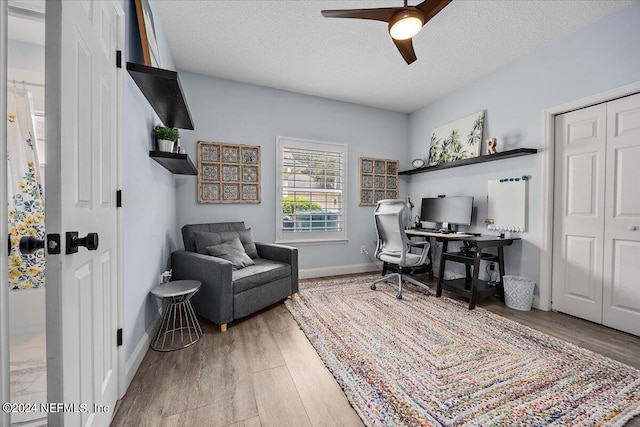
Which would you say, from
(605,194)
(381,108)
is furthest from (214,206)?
(605,194)

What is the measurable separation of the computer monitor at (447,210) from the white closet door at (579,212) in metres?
0.88

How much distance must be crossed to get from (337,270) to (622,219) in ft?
10.3

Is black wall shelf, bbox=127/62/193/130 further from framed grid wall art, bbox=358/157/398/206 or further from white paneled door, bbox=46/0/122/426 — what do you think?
framed grid wall art, bbox=358/157/398/206

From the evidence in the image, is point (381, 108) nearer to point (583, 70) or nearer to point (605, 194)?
point (583, 70)

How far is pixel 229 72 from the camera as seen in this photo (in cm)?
332

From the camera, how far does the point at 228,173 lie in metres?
3.54

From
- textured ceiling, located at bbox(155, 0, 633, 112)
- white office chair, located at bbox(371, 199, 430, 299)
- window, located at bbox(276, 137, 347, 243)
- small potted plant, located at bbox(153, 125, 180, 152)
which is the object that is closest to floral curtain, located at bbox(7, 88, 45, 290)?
small potted plant, located at bbox(153, 125, 180, 152)

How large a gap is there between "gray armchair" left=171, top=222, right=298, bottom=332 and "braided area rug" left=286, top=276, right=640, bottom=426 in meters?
0.38

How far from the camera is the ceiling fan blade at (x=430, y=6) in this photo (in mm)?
1747

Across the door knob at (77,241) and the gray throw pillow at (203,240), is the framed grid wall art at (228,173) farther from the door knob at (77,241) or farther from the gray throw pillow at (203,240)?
the door knob at (77,241)

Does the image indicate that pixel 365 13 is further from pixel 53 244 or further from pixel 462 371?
pixel 462 371

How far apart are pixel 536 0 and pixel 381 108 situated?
2.47m

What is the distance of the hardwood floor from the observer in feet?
4.44

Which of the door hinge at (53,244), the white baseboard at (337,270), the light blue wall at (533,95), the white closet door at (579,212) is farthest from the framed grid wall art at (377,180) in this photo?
the door hinge at (53,244)
